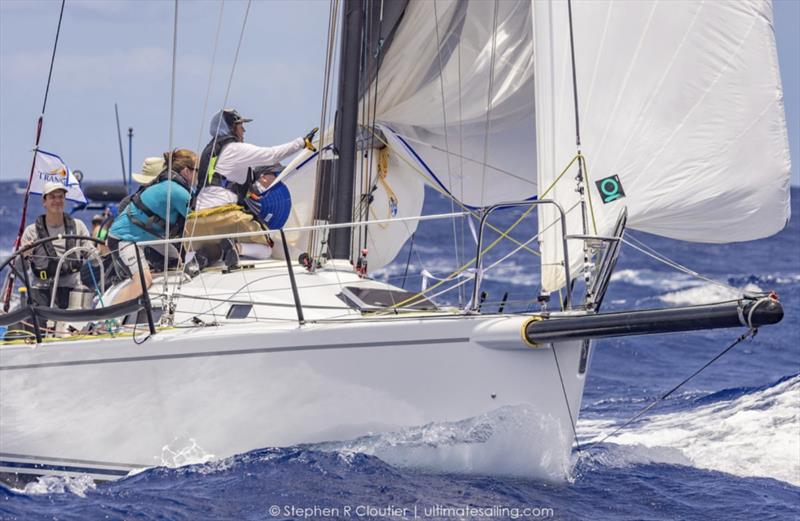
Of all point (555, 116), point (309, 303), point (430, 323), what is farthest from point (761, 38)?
point (309, 303)

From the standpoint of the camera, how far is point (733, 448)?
8.60 metres

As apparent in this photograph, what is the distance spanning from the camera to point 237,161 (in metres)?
8.48

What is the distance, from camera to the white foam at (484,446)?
254 inches

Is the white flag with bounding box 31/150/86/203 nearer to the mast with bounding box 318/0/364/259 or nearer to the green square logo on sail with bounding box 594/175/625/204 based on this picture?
the mast with bounding box 318/0/364/259

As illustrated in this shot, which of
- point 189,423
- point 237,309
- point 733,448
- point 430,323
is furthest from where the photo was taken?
point 733,448

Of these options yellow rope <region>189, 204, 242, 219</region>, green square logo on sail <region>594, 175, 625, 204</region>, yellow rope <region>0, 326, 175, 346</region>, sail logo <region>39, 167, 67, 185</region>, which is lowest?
yellow rope <region>0, 326, 175, 346</region>

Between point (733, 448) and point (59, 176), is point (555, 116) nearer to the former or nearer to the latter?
point (733, 448)

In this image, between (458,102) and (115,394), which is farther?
(458,102)

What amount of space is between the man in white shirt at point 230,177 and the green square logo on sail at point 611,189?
245cm

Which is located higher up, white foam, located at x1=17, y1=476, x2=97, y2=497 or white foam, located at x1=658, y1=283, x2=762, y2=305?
white foam, located at x1=658, y1=283, x2=762, y2=305

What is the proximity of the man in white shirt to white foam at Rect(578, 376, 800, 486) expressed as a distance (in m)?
3.19

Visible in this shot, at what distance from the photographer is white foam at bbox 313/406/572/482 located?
6.46m

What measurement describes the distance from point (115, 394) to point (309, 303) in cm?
132

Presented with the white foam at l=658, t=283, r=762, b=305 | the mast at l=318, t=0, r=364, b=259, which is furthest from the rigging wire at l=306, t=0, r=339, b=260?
the white foam at l=658, t=283, r=762, b=305
